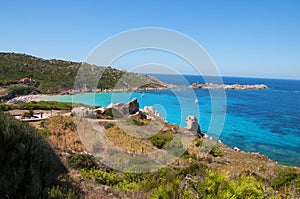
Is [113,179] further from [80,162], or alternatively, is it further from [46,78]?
[46,78]

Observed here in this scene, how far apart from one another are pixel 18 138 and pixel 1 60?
63359 mm

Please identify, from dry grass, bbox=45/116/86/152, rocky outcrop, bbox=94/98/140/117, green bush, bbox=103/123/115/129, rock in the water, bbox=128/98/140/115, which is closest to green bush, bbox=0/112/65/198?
dry grass, bbox=45/116/86/152

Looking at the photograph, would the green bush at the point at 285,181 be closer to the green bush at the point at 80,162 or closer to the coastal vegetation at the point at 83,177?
the coastal vegetation at the point at 83,177

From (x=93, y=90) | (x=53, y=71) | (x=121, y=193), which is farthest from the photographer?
(x=53, y=71)

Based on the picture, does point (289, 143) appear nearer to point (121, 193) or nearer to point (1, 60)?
point (121, 193)

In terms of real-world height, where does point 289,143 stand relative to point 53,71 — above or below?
below

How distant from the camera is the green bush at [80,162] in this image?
7757 mm

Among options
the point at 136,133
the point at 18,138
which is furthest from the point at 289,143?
the point at 18,138

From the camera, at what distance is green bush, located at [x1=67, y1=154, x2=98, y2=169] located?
7.76m

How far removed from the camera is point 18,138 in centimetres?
466

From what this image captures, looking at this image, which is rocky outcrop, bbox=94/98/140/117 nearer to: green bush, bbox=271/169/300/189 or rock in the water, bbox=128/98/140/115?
rock in the water, bbox=128/98/140/115

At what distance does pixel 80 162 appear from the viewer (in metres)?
7.99

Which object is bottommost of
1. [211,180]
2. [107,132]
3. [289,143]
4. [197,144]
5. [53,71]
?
[289,143]

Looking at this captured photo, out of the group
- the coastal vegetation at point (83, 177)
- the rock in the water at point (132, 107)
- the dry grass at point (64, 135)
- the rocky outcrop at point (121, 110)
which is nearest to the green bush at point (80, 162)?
the coastal vegetation at point (83, 177)
